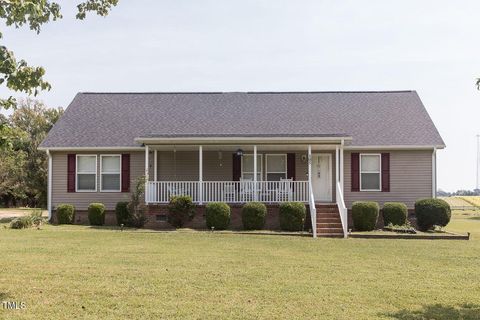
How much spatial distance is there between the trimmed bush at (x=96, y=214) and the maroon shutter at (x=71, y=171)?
2079mm

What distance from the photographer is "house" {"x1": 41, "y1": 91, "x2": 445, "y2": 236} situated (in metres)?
21.0

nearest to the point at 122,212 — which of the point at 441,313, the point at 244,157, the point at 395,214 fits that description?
the point at 244,157

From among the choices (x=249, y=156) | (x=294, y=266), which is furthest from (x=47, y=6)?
(x=249, y=156)

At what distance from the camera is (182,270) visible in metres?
10.2

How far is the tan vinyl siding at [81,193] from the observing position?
22.8 m

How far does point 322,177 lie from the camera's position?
75.2ft

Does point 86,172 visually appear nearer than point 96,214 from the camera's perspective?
No

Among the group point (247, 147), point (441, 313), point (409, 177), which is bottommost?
point (441, 313)

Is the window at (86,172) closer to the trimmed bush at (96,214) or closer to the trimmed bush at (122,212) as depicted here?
the trimmed bush at (96,214)

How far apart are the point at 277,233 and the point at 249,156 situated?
530 centimetres

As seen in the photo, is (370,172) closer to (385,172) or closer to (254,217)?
(385,172)

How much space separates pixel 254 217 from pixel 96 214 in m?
5.95

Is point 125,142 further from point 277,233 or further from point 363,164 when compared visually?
point 363,164

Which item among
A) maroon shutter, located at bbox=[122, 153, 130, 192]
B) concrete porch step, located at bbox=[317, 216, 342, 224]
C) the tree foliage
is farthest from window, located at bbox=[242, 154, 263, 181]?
the tree foliage
